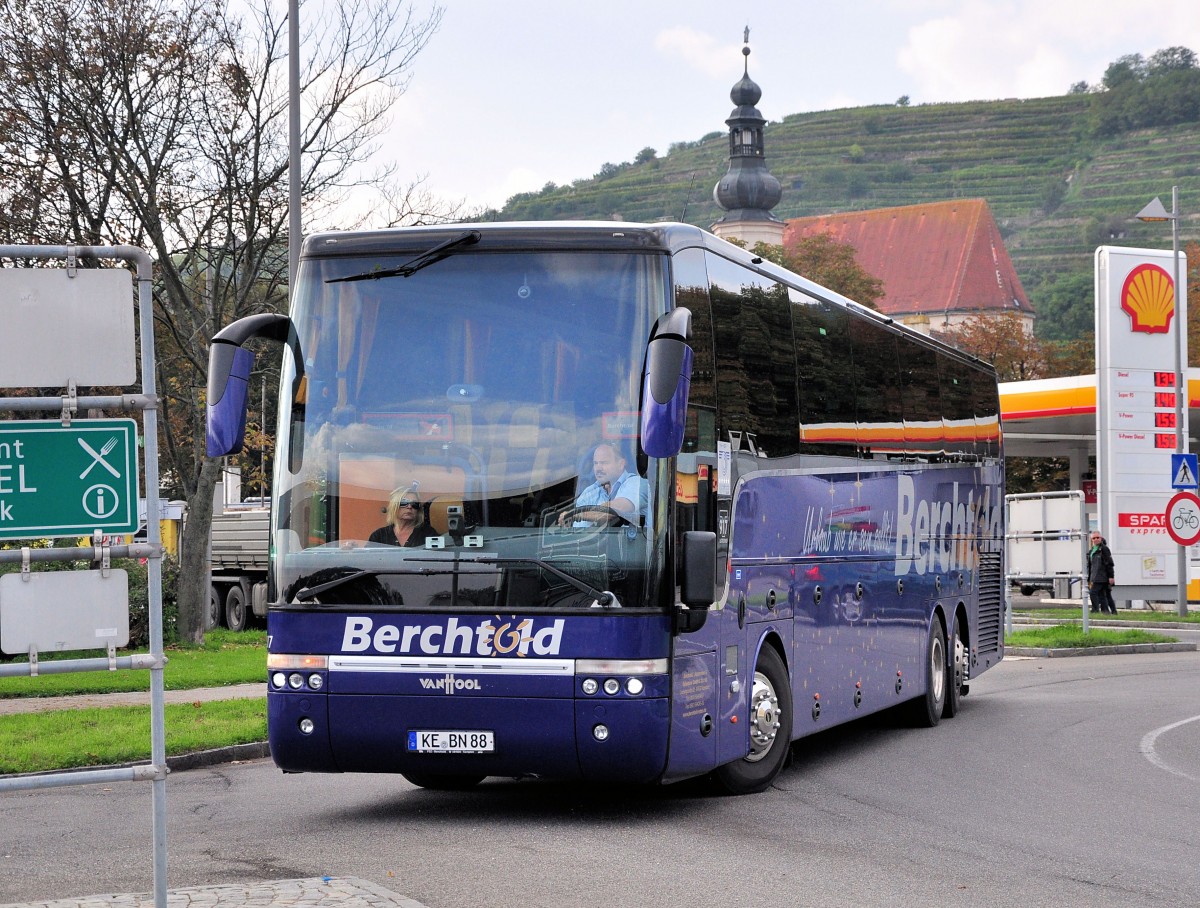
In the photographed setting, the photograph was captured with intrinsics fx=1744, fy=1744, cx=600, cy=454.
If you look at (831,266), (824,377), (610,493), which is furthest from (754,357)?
(831,266)

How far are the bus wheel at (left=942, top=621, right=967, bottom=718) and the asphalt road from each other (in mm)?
2438

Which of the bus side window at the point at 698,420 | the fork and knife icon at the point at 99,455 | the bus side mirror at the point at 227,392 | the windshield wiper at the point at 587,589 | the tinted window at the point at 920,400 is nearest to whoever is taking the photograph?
the fork and knife icon at the point at 99,455

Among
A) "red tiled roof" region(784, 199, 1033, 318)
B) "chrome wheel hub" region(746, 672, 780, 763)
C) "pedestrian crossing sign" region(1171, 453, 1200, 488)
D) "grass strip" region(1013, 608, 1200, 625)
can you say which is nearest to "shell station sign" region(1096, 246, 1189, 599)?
"grass strip" region(1013, 608, 1200, 625)

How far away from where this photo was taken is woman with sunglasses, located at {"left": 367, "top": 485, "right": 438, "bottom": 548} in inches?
365

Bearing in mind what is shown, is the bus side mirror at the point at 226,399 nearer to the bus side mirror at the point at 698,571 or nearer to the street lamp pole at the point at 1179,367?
the bus side mirror at the point at 698,571

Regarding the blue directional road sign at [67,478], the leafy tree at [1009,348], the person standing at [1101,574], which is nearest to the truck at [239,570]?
the person standing at [1101,574]

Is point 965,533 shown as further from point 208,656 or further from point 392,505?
point 208,656

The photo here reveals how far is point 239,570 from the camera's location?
1310 inches

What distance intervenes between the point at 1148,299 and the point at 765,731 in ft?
96.1

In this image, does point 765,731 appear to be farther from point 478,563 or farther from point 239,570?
point 239,570

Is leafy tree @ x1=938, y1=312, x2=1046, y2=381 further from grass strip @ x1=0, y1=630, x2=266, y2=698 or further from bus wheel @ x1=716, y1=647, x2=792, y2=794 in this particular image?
bus wheel @ x1=716, y1=647, x2=792, y2=794

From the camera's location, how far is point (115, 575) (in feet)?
19.7

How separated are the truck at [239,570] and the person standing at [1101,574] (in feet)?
54.7

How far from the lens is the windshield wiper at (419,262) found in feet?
31.7
